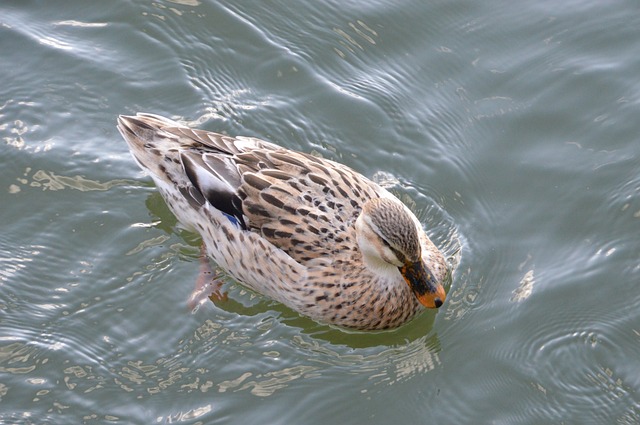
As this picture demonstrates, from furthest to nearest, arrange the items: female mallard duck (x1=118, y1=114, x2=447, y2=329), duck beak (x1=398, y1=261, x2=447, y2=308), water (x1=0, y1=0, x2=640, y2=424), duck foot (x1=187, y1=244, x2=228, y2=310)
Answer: duck foot (x1=187, y1=244, x2=228, y2=310) < female mallard duck (x1=118, y1=114, x2=447, y2=329) < duck beak (x1=398, y1=261, x2=447, y2=308) < water (x1=0, y1=0, x2=640, y2=424)

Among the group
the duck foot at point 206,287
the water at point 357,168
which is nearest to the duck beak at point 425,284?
the water at point 357,168

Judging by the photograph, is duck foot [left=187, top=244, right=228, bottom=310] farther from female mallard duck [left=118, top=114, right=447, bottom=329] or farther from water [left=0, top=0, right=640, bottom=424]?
female mallard duck [left=118, top=114, right=447, bottom=329]

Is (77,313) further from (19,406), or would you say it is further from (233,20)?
(233,20)

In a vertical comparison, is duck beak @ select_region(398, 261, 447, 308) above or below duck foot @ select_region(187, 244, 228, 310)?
above

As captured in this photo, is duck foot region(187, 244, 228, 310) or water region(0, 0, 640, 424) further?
duck foot region(187, 244, 228, 310)

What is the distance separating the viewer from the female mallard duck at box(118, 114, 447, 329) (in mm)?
8969

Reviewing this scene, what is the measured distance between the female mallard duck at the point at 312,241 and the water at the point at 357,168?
0.97 ft

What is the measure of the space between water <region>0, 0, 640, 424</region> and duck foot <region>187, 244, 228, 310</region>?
77 mm

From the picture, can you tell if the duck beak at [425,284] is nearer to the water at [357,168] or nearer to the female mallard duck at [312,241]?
the female mallard duck at [312,241]

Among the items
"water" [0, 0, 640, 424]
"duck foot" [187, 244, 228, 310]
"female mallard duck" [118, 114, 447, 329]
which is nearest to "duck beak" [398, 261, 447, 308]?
"female mallard duck" [118, 114, 447, 329]

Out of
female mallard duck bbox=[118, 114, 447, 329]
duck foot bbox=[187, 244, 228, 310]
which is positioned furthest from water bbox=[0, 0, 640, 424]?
female mallard duck bbox=[118, 114, 447, 329]

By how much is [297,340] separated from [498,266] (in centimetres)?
188

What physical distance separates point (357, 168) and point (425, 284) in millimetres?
1957

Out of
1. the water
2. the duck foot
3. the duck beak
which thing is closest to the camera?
the water
